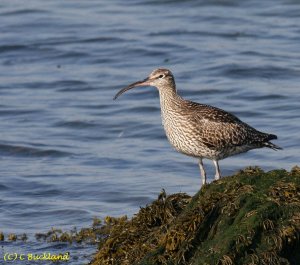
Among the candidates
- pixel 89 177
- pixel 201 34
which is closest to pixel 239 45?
pixel 201 34

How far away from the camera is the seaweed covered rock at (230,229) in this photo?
6539 millimetres

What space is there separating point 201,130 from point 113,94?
755cm

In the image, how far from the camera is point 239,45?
63.3 feet

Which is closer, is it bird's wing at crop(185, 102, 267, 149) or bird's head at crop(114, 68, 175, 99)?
bird's wing at crop(185, 102, 267, 149)

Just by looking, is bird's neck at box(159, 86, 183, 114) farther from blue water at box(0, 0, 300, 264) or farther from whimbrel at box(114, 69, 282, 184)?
blue water at box(0, 0, 300, 264)

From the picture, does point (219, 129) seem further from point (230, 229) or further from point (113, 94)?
point (113, 94)

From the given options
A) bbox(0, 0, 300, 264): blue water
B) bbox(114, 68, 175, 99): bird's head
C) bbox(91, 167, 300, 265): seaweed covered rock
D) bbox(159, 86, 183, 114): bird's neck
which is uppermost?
bbox(114, 68, 175, 99): bird's head

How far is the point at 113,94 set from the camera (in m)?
16.8

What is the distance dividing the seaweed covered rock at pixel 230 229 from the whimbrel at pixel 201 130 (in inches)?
71.6

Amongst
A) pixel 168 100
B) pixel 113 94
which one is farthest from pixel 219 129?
pixel 113 94

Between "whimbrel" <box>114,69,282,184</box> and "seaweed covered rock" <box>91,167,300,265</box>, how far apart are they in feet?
5.97

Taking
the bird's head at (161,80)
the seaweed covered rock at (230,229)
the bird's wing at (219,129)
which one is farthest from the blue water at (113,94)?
the seaweed covered rock at (230,229)

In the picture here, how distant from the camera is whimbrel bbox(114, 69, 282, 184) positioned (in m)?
9.23

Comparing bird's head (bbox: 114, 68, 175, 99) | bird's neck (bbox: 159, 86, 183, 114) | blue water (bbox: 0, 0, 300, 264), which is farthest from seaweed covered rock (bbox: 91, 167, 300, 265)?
bird's head (bbox: 114, 68, 175, 99)
